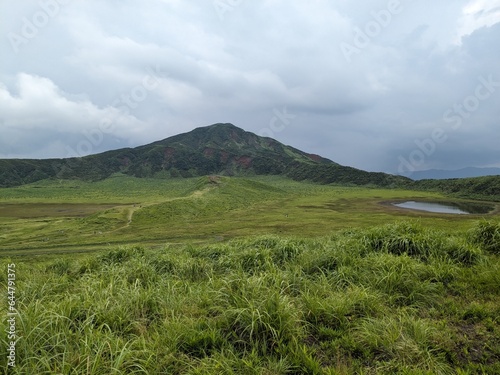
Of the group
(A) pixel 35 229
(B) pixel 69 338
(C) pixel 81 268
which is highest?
(B) pixel 69 338

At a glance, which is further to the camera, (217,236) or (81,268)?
(217,236)

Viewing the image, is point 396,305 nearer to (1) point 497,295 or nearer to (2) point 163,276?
(1) point 497,295

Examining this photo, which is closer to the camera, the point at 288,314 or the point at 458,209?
the point at 288,314

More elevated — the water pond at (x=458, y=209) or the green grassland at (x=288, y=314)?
the green grassland at (x=288, y=314)

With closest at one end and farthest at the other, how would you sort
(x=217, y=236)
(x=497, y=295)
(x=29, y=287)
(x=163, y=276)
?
1. (x=497, y=295)
2. (x=29, y=287)
3. (x=163, y=276)
4. (x=217, y=236)

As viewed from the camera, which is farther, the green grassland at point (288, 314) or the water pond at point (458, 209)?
the water pond at point (458, 209)

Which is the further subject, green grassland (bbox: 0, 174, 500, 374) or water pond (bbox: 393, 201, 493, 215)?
water pond (bbox: 393, 201, 493, 215)

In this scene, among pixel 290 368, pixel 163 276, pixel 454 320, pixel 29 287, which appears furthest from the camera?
pixel 163 276

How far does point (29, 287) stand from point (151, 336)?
501cm

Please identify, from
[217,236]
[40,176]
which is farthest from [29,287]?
[40,176]

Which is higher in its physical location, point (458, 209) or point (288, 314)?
point (288, 314)

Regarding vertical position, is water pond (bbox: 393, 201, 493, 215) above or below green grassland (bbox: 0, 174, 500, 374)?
below

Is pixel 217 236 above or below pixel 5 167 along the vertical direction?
below

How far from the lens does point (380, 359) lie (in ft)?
17.3
